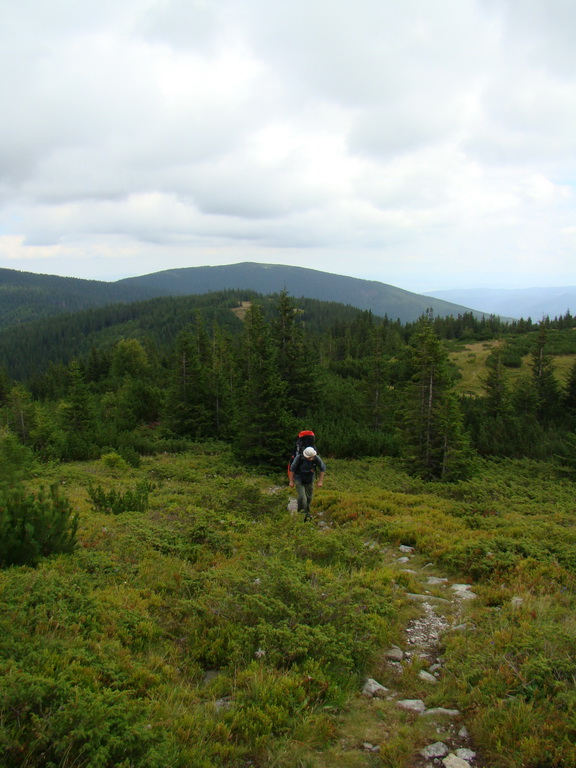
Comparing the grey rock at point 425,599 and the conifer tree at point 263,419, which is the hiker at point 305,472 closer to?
the grey rock at point 425,599

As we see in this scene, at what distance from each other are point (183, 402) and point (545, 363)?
3560cm

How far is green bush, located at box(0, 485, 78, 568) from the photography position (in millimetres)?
6469

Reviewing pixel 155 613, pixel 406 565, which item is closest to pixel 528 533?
pixel 406 565

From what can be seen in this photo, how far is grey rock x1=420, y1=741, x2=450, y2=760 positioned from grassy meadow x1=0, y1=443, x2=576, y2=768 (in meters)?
0.11

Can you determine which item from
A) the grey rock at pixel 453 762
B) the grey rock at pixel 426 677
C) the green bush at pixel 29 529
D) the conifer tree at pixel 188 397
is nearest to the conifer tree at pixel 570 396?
the conifer tree at pixel 188 397

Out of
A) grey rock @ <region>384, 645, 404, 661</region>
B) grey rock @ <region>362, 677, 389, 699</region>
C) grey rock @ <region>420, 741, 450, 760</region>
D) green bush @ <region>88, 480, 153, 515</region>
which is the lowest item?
green bush @ <region>88, 480, 153, 515</region>

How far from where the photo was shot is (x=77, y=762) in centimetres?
310

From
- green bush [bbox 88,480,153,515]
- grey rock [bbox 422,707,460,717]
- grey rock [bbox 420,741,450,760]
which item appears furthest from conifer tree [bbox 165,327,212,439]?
grey rock [bbox 420,741,450,760]

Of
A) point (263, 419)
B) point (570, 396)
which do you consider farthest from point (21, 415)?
point (570, 396)

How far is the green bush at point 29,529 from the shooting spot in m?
6.47

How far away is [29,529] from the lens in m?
6.46

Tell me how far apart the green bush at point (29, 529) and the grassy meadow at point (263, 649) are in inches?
15.0

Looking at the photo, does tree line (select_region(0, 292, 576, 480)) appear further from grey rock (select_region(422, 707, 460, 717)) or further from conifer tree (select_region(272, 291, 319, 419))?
grey rock (select_region(422, 707, 460, 717))

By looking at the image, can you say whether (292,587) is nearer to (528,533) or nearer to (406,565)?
(406,565)
